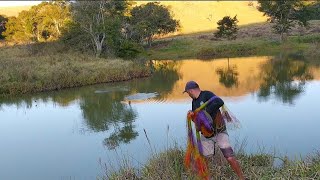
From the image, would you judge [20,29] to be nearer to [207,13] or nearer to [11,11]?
[207,13]

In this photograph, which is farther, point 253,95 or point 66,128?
point 253,95

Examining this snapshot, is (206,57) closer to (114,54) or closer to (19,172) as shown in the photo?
(114,54)

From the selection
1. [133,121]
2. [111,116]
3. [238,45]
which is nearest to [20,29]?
[238,45]

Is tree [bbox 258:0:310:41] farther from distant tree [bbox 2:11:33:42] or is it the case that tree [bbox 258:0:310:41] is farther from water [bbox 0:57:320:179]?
distant tree [bbox 2:11:33:42]

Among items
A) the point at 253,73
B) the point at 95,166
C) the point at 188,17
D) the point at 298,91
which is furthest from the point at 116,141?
the point at 188,17

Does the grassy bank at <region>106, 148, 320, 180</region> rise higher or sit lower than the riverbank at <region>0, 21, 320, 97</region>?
lower

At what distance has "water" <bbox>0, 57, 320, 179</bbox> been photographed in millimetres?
8625

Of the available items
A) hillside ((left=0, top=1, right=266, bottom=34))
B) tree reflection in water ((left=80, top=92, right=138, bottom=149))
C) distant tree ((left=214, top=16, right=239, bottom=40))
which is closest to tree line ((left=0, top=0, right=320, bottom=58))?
distant tree ((left=214, top=16, right=239, bottom=40))

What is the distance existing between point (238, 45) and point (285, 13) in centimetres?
657

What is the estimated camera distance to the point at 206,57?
36469 mm

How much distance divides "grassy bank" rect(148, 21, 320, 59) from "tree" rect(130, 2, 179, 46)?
5.12 feet

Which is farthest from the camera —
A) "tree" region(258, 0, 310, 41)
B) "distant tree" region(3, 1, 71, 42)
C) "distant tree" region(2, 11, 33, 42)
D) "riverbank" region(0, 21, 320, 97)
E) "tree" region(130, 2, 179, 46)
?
"tree" region(130, 2, 179, 46)

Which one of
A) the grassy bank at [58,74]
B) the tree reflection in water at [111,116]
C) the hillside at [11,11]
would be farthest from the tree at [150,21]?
the hillside at [11,11]

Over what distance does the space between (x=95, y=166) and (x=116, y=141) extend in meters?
1.80
